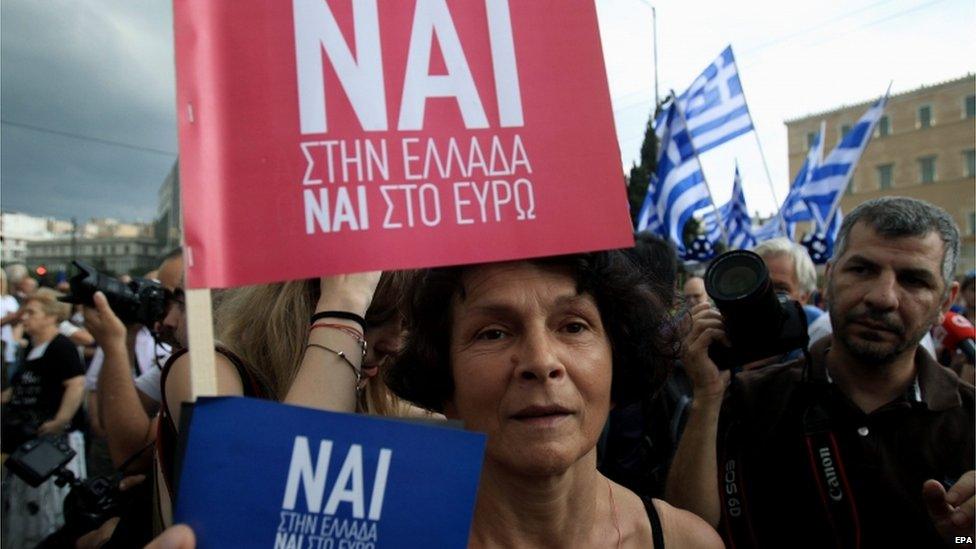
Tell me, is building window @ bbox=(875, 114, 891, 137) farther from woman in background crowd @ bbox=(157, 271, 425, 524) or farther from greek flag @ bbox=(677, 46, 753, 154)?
woman in background crowd @ bbox=(157, 271, 425, 524)

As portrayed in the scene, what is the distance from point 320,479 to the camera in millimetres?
983

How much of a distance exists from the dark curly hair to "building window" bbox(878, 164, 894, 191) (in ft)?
167

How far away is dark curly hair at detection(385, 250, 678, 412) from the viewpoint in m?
1.44

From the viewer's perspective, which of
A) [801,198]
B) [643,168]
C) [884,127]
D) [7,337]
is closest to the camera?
[7,337]

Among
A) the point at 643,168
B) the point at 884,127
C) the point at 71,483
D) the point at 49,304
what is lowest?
the point at 71,483

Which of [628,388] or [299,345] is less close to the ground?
[299,345]

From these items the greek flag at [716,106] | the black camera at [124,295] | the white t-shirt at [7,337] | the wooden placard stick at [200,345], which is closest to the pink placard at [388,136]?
the wooden placard stick at [200,345]

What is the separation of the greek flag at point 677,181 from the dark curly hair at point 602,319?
19.6 ft

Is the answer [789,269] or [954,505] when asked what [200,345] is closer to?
[954,505]

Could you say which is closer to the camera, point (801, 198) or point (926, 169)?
point (801, 198)

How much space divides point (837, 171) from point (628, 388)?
720 cm

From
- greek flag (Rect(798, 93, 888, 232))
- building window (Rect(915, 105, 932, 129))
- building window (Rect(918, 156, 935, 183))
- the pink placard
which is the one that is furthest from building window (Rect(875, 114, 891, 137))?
the pink placard

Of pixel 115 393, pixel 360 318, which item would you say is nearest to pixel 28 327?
pixel 115 393

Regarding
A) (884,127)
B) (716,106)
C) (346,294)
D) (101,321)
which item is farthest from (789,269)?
(884,127)
